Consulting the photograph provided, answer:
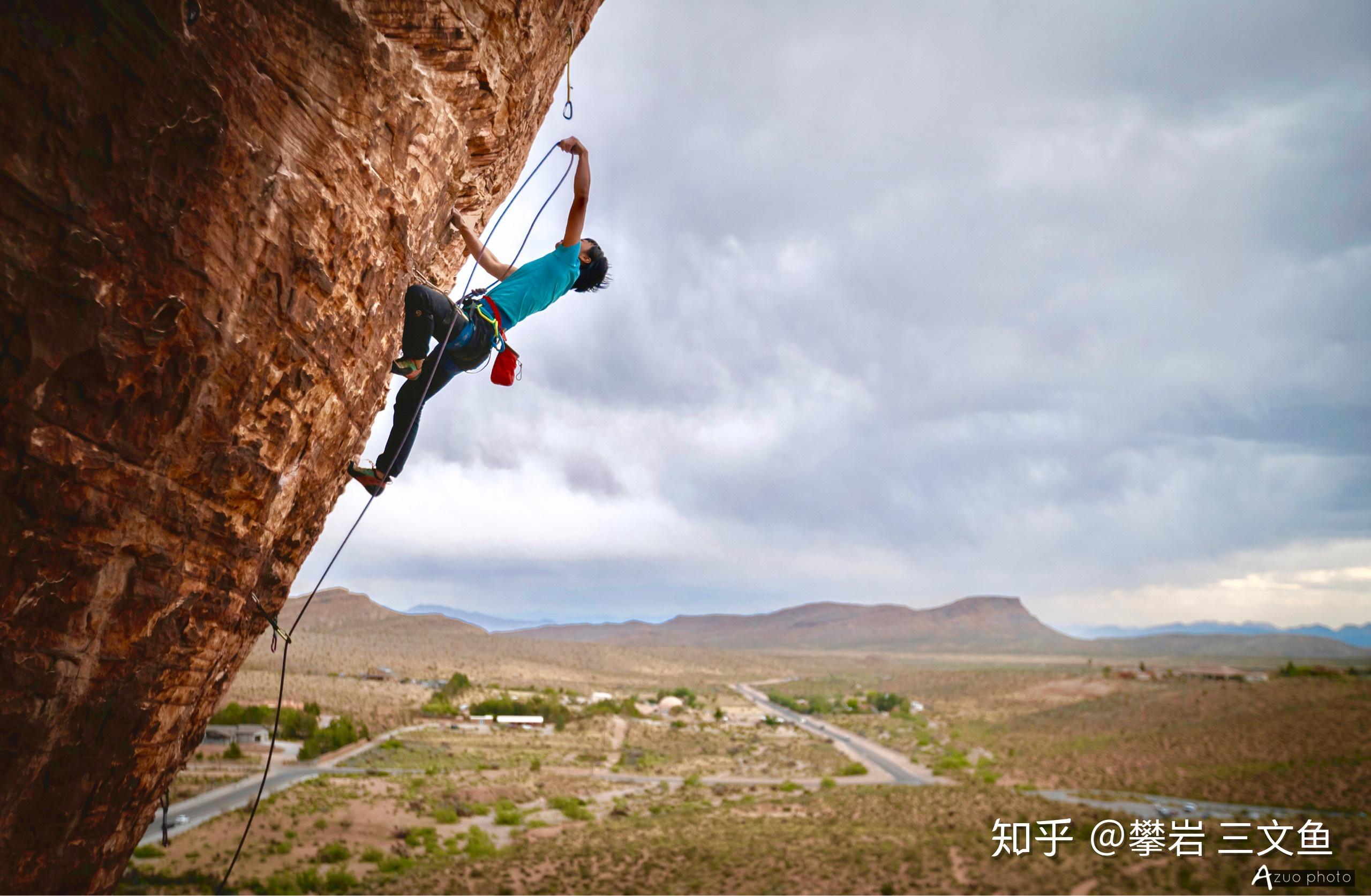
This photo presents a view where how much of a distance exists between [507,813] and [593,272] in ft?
122

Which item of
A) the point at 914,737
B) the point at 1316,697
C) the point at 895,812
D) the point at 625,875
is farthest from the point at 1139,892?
the point at 1316,697

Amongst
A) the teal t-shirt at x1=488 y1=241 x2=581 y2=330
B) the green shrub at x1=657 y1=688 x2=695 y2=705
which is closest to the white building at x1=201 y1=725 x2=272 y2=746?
the green shrub at x1=657 y1=688 x2=695 y2=705

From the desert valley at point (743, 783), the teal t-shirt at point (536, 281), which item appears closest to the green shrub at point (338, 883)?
the desert valley at point (743, 783)

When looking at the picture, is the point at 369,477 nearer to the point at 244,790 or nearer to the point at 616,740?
the point at 244,790

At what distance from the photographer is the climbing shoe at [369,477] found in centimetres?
576

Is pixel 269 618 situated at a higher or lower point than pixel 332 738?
higher

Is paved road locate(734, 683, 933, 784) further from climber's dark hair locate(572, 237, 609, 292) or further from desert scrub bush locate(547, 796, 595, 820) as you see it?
climber's dark hair locate(572, 237, 609, 292)

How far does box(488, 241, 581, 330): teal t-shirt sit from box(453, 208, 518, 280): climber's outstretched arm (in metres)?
0.21

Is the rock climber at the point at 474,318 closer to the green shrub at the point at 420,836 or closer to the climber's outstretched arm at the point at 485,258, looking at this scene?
the climber's outstretched arm at the point at 485,258

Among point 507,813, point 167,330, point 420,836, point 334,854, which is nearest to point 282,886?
point 334,854

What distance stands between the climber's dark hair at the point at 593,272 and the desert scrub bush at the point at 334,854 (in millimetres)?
29778

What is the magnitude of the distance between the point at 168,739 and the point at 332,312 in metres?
3.18

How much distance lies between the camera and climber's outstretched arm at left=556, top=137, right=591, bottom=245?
17.9ft

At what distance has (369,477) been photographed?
5777 millimetres
